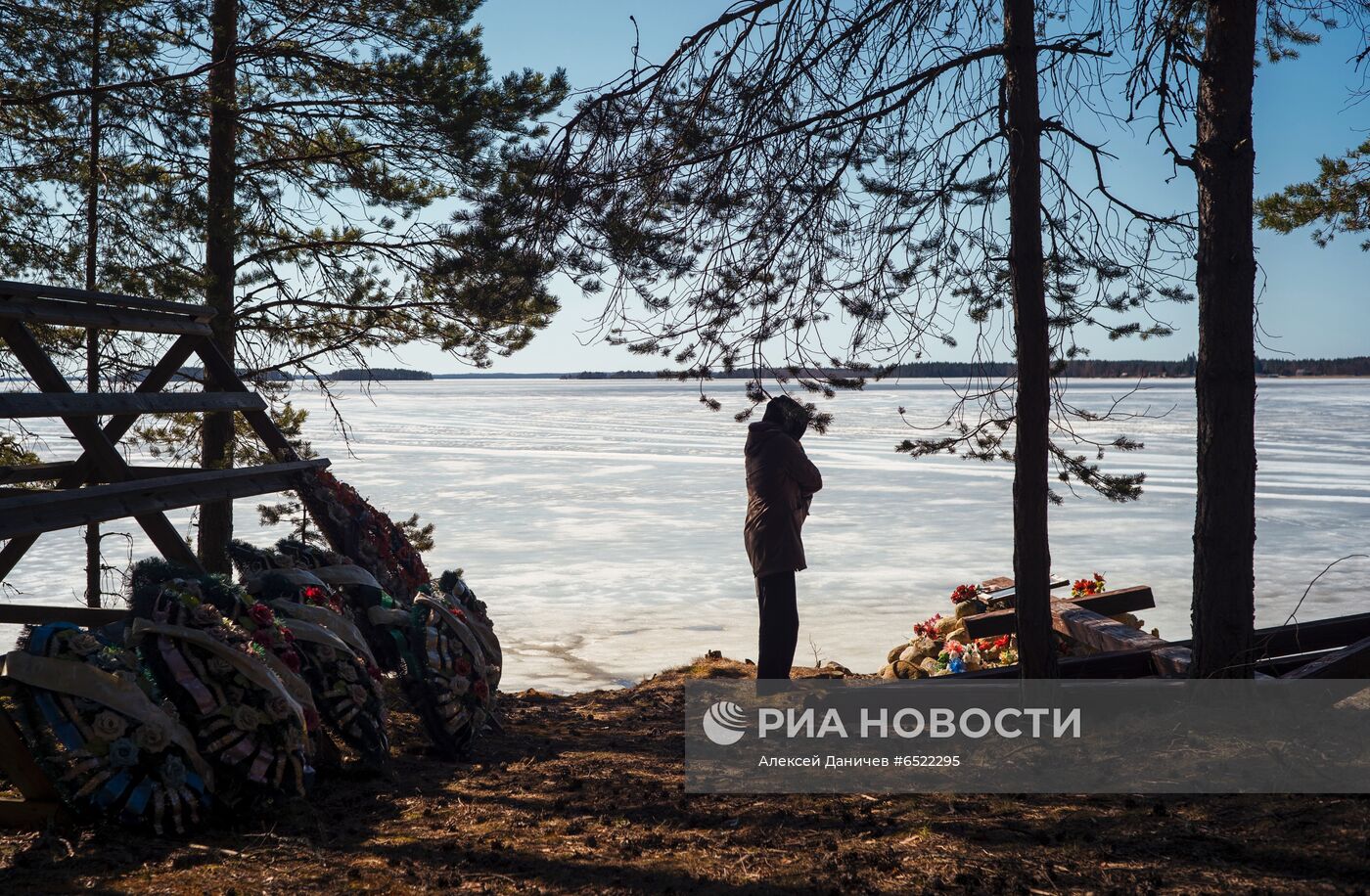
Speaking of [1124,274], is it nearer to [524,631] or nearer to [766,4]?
[766,4]

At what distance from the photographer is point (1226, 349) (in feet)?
16.5

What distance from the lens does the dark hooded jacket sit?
6.64 m

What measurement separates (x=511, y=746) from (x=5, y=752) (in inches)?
107

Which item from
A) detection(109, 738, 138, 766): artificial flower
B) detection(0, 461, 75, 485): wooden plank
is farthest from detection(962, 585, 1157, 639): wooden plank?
detection(0, 461, 75, 485): wooden plank

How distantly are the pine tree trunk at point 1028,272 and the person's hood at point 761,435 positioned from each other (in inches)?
64.8

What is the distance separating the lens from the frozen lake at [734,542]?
10.8 meters

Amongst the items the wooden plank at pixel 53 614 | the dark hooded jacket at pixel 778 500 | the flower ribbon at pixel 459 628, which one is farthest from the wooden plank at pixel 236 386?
the dark hooded jacket at pixel 778 500

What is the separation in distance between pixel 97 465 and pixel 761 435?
4.03 metres

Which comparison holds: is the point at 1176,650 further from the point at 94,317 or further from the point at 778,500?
the point at 94,317

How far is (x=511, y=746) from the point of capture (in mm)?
6203

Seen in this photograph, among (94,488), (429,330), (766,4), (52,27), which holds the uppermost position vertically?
(52,27)

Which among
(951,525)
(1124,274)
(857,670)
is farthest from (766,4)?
(951,525)

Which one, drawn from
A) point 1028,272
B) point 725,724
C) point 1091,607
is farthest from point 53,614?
point 1091,607

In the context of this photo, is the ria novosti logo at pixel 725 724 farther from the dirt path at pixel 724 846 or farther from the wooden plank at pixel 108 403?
the wooden plank at pixel 108 403
